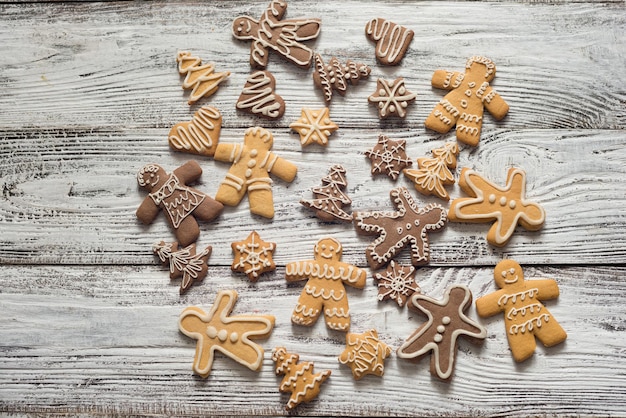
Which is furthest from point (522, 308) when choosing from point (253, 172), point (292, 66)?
point (292, 66)

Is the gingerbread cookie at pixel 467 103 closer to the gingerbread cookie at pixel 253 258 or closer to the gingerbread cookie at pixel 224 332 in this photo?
the gingerbread cookie at pixel 253 258

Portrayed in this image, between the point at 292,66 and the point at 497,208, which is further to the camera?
the point at 292,66

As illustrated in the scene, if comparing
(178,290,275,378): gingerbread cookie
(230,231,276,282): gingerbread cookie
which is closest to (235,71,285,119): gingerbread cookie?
(230,231,276,282): gingerbread cookie

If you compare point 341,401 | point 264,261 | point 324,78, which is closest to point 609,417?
point 341,401

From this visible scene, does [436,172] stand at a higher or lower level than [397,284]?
higher

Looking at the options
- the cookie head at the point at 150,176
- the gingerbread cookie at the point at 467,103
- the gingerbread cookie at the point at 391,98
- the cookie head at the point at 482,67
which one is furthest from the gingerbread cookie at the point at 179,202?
the cookie head at the point at 482,67

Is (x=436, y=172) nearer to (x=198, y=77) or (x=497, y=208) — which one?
(x=497, y=208)

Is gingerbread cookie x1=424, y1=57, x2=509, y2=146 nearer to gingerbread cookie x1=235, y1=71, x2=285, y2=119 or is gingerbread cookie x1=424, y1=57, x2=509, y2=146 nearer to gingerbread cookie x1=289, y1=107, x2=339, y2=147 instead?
gingerbread cookie x1=289, y1=107, x2=339, y2=147
